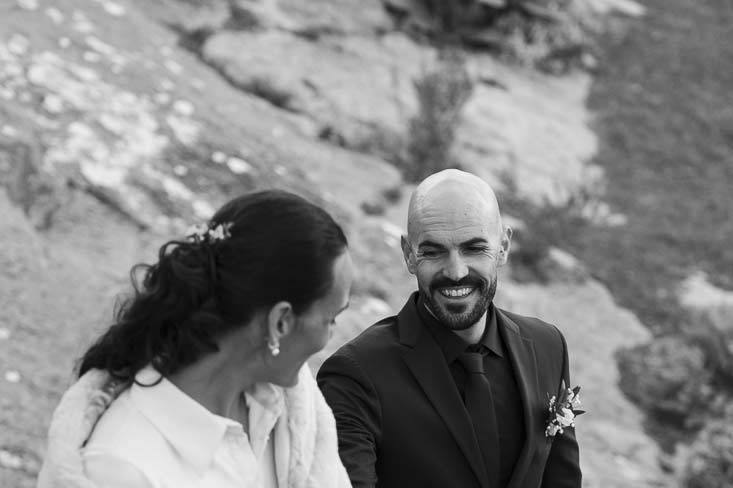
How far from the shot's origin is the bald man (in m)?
2.61

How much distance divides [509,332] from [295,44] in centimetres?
511

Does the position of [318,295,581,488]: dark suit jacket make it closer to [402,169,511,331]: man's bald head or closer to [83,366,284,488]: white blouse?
[402,169,511,331]: man's bald head

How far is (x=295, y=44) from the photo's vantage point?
7.54 m

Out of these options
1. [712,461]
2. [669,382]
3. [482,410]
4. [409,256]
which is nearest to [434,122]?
[669,382]

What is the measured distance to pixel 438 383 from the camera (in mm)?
2666

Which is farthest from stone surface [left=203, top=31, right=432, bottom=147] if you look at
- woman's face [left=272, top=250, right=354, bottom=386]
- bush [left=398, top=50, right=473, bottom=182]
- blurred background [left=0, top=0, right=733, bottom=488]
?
woman's face [left=272, top=250, right=354, bottom=386]

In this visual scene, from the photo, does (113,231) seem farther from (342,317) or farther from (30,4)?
(30,4)

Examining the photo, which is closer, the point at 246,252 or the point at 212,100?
the point at 246,252

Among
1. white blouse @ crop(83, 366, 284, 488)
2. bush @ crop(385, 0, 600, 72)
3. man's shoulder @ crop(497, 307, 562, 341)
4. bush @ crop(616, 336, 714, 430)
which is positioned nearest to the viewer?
white blouse @ crop(83, 366, 284, 488)

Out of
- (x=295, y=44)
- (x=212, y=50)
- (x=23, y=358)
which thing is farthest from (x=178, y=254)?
(x=295, y=44)

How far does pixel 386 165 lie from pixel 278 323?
16.5 ft

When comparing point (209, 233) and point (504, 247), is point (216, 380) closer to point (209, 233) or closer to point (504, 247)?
point (209, 233)

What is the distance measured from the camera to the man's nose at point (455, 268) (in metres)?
2.61

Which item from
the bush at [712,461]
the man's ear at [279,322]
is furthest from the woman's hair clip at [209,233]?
the bush at [712,461]
